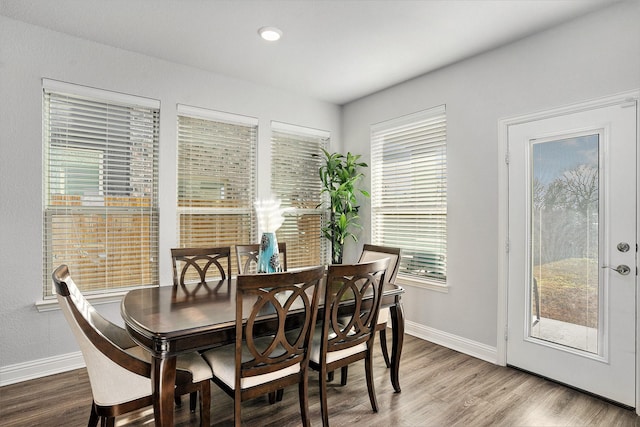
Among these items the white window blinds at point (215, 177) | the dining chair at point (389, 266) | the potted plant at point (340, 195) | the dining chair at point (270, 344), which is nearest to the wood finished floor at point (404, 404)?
the dining chair at point (389, 266)

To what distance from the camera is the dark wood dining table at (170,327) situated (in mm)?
1603

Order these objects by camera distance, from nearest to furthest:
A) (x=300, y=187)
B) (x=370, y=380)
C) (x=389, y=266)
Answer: (x=370, y=380)
(x=389, y=266)
(x=300, y=187)

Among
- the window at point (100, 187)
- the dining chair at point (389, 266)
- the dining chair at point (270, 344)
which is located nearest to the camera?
the dining chair at point (270, 344)

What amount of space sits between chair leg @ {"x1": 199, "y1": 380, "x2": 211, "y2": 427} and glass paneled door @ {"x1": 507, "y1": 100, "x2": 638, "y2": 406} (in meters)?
Answer: 2.52

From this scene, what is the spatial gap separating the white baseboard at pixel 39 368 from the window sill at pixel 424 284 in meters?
3.19

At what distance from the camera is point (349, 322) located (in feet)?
7.30

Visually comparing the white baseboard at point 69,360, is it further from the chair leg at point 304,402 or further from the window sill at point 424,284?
the chair leg at point 304,402

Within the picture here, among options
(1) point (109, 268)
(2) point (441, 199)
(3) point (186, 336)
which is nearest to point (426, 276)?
(2) point (441, 199)

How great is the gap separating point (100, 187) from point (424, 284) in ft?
10.8

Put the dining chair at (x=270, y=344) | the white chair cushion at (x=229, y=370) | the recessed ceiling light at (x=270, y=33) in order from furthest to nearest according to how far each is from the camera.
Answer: the recessed ceiling light at (x=270, y=33) → the white chair cushion at (x=229, y=370) → the dining chair at (x=270, y=344)

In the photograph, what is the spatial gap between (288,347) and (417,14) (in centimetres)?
247

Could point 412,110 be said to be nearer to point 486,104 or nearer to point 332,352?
point 486,104

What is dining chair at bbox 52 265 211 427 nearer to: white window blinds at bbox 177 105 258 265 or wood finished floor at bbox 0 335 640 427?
A: wood finished floor at bbox 0 335 640 427

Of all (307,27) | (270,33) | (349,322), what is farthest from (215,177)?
(349,322)
